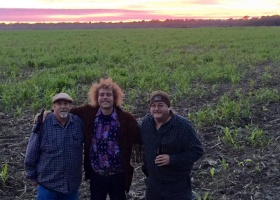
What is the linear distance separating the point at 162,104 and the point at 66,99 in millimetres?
898

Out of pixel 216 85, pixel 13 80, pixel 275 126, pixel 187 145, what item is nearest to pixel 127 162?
pixel 187 145

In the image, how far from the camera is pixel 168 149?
3994 mm

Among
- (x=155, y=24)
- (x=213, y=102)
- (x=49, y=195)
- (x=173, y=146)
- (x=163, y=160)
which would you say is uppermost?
(x=173, y=146)

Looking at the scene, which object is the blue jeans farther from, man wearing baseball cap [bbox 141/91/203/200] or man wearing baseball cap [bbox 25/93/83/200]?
man wearing baseball cap [bbox 141/91/203/200]

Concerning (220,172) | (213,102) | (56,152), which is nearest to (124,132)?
(56,152)

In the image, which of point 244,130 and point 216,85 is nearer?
point 244,130

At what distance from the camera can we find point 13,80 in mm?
13195

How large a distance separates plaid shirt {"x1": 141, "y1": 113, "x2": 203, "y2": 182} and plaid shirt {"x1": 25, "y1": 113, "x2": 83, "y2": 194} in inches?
27.4

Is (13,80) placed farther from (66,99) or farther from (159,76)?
(66,99)

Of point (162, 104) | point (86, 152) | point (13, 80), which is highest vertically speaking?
point (162, 104)

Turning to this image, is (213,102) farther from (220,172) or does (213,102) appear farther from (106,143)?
(106,143)

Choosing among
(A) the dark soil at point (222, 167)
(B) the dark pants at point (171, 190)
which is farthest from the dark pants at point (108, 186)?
(A) the dark soil at point (222, 167)

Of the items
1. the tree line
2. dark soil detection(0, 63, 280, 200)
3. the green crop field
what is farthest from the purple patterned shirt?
the tree line

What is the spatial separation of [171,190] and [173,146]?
0.41 m
